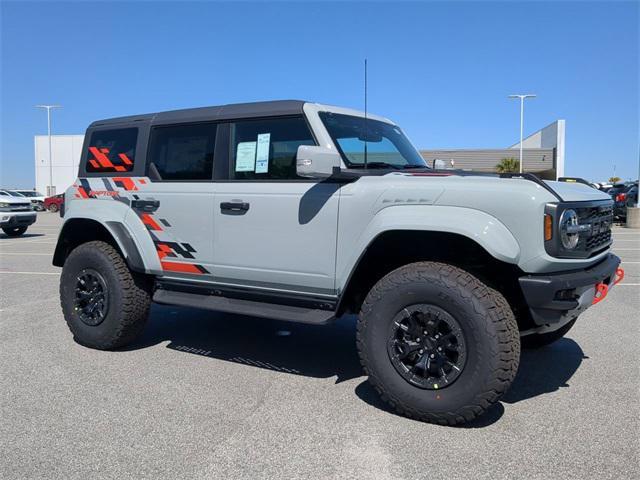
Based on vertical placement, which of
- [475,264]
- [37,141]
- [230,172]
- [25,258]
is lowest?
[25,258]

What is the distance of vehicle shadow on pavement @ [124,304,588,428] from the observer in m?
3.99

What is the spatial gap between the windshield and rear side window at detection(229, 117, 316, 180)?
0.81 feet

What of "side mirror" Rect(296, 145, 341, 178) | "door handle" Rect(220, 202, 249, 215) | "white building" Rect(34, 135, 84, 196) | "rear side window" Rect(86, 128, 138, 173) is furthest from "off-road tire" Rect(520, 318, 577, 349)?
"white building" Rect(34, 135, 84, 196)

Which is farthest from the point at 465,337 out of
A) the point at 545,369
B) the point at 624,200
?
the point at 624,200

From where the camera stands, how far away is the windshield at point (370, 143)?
4059 mm

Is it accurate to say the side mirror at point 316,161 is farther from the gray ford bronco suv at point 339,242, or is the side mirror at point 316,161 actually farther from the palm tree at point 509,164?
the palm tree at point 509,164

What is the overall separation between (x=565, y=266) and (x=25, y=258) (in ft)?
38.1

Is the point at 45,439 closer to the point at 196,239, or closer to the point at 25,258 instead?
the point at 196,239

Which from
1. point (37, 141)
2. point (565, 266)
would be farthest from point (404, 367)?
point (37, 141)

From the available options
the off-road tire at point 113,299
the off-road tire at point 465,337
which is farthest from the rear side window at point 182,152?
the off-road tire at point 465,337

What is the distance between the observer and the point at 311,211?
379 centimetres

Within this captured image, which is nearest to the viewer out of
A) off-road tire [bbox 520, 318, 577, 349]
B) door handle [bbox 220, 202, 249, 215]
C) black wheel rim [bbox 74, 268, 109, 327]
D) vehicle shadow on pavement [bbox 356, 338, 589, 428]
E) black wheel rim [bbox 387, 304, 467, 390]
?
black wheel rim [bbox 387, 304, 467, 390]

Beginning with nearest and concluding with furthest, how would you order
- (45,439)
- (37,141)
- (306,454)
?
(306,454) → (45,439) → (37,141)

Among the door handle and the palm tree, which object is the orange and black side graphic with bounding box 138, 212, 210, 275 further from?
the palm tree
